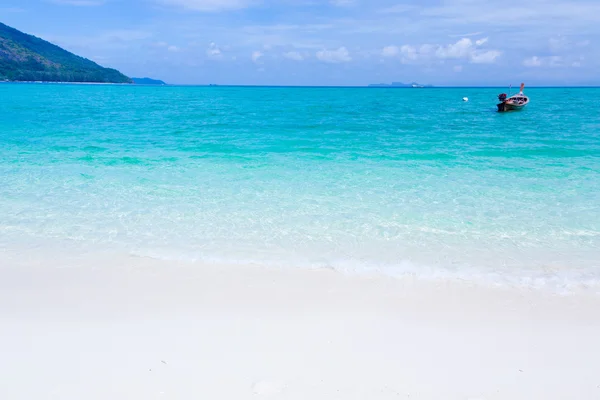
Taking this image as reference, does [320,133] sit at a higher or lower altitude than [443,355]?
higher

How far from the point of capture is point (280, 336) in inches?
196

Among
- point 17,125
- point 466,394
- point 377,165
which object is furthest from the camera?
point 17,125

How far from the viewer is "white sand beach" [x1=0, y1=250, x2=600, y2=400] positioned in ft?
13.7

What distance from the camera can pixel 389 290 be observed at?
6.14 m

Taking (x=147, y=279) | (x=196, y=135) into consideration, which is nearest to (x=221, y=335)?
(x=147, y=279)

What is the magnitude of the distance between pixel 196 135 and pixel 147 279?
55.5ft

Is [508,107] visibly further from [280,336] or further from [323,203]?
[280,336]

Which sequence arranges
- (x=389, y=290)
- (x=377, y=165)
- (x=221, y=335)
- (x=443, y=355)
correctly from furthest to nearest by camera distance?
(x=377, y=165), (x=389, y=290), (x=221, y=335), (x=443, y=355)

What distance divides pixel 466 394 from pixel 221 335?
2701mm

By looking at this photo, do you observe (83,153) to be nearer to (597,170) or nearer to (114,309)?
(114,309)

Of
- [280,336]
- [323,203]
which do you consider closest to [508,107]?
[323,203]

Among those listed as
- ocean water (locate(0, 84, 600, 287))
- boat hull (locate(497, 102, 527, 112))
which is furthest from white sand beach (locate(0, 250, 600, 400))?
boat hull (locate(497, 102, 527, 112))

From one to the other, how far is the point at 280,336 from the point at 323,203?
224 inches

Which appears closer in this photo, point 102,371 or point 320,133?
point 102,371
